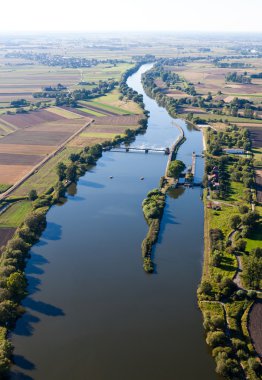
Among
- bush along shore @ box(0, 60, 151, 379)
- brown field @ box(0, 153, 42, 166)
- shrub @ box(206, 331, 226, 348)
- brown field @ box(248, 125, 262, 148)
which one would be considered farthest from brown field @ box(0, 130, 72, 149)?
shrub @ box(206, 331, 226, 348)

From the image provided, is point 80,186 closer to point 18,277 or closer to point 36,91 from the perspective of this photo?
point 18,277

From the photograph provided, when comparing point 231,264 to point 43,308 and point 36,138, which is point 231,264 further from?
point 36,138

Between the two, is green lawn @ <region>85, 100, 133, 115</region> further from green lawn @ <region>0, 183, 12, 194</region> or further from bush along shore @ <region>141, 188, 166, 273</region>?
green lawn @ <region>0, 183, 12, 194</region>

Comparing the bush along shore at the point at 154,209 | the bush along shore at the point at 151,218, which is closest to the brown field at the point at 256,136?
the bush along shore at the point at 154,209

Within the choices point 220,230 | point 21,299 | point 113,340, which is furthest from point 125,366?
point 220,230

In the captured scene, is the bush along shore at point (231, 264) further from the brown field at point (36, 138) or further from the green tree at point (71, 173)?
the brown field at point (36, 138)

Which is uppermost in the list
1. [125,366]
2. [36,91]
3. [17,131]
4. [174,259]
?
[36,91]
